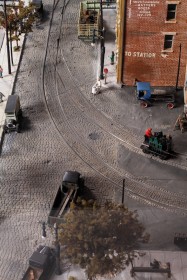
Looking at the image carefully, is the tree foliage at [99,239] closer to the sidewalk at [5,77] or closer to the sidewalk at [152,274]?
the sidewalk at [152,274]

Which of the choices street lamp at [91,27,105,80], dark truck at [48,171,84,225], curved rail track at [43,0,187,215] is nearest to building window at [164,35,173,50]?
street lamp at [91,27,105,80]

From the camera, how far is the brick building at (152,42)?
54.0m

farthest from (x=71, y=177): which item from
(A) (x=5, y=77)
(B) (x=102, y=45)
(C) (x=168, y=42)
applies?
(B) (x=102, y=45)

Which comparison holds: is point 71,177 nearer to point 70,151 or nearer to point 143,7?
point 70,151

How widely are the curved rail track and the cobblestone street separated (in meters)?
0.07

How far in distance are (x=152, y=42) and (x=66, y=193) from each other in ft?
61.8

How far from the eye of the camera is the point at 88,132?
5256 centimetres

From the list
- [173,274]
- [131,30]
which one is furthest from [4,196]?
[131,30]

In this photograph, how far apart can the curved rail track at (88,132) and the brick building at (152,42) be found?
557 centimetres

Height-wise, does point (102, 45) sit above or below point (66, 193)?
above

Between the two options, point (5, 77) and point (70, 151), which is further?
point (5, 77)

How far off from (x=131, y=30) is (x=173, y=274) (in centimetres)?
2481

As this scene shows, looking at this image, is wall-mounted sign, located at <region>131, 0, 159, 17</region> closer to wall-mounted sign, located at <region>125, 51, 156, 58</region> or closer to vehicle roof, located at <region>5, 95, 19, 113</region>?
wall-mounted sign, located at <region>125, 51, 156, 58</region>

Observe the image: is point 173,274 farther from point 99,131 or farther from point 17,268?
point 99,131
